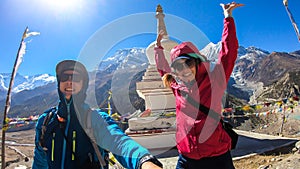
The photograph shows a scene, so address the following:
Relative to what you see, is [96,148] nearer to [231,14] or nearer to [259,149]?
[231,14]

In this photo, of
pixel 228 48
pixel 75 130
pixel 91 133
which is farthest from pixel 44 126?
pixel 228 48

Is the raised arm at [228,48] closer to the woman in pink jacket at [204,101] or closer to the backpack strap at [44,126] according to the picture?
the woman in pink jacket at [204,101]

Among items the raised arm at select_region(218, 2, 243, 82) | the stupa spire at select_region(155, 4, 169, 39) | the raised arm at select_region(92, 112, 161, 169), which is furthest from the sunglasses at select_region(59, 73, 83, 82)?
the stupa spire at select_region(155, 4, 169, 39)

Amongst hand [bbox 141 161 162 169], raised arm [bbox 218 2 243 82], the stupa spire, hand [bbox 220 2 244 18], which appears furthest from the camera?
the stupa spire

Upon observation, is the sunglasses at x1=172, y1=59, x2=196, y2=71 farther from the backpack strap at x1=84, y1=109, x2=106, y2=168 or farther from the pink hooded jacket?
the backpack strap at x1=84, y1=109, x2=106, y2=168

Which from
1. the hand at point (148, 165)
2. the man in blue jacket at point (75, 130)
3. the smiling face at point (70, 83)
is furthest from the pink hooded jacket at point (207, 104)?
the hand at point (148, 165)

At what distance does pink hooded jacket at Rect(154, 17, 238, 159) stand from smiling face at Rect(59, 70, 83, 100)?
38.0 inches

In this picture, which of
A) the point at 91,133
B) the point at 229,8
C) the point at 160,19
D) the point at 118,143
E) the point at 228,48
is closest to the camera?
the point at 118,143

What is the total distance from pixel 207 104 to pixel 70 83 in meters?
1.15

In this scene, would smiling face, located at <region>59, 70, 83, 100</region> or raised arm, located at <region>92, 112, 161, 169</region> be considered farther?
smiling face, located at <region>59, 70, 83, 100</region>

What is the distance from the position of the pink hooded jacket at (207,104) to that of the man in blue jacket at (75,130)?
862 mm

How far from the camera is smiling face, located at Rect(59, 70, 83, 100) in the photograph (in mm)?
1623

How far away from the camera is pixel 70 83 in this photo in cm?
164

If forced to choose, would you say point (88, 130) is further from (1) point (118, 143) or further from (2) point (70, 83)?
(2) point (70, 83)
